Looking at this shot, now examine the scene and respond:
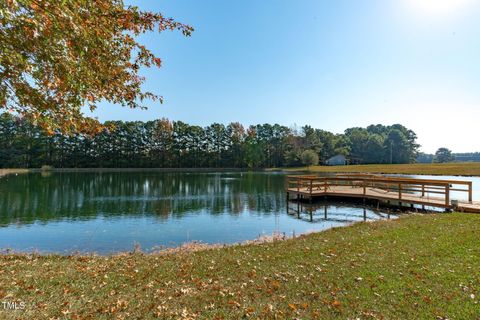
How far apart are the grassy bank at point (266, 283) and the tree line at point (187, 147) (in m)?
75.3

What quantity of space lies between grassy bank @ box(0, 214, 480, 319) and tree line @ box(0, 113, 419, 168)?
75.3 m

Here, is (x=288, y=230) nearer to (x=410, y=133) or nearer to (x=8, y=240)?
(x=8, y=240)

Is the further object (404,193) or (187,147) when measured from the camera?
(187,147)

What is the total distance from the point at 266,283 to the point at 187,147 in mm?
82252

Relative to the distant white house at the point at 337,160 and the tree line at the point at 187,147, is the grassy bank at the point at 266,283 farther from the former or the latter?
the distant white house at the point at 337,160

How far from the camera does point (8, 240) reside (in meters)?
11.8

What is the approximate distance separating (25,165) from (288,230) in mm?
88304

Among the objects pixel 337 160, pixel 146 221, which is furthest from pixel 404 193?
pixel 337 160

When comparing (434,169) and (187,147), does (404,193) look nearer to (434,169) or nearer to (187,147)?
(434,169)

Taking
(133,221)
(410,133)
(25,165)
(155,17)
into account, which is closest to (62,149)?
(25,165)

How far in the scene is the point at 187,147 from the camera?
Result: 281ft

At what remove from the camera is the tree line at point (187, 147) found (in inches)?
3049

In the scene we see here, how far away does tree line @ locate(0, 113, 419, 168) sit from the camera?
77.4 m

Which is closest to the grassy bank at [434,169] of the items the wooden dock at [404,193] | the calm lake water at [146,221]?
the wooden dock at [404,193]
